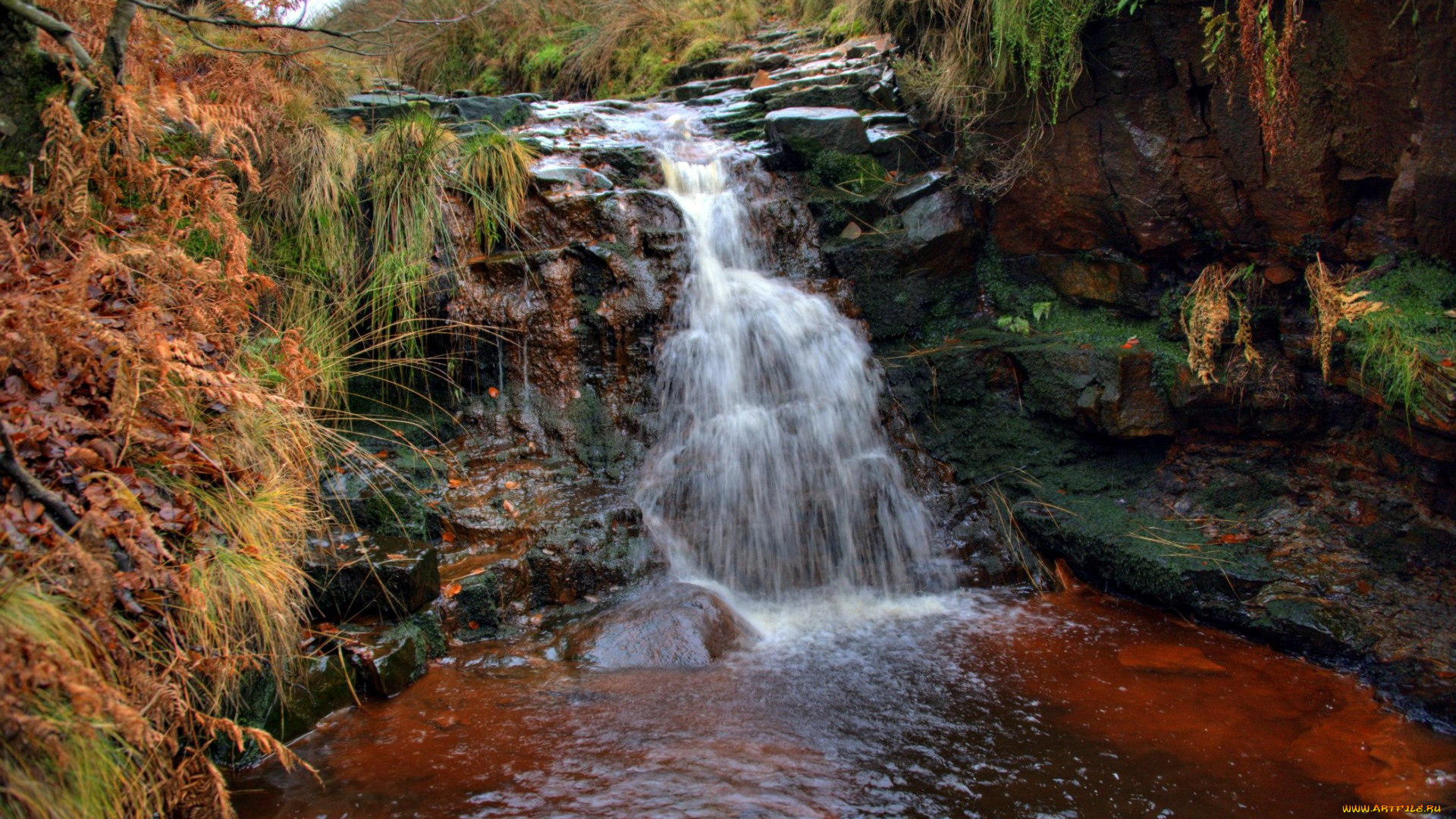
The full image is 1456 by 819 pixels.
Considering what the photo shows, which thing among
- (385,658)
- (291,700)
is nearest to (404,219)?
(385,658)

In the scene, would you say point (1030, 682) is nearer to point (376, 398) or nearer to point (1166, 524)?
point (1166, 524)

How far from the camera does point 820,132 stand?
6.25 metres

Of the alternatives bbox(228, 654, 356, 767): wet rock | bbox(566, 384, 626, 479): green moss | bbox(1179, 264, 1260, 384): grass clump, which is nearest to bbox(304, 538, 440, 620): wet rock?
bbox(228, 654, 356, 767): wet rock

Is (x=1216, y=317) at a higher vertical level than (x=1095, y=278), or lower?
lower

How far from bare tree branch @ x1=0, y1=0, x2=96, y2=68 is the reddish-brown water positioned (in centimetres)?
269

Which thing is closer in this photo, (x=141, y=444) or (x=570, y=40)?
(x=141, y=444)

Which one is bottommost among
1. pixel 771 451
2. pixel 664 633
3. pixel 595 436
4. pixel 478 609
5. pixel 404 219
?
pixel 664 633

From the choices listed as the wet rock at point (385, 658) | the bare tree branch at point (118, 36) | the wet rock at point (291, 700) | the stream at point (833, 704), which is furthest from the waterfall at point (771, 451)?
the bare tree branch at point (118, 36)

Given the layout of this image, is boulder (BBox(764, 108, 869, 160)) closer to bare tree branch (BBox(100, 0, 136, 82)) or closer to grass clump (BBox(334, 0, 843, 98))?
grass clump (BBox(334, 0, 843, 98))

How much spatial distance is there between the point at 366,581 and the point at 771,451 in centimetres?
239

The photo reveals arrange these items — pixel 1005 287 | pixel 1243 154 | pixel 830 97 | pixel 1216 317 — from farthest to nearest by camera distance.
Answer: pixel 830 97 → pixel 1005 287 → pixel 1216 317 → pixel 1243 154

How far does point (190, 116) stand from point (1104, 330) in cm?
515

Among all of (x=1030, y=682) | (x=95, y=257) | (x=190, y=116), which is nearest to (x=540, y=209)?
Answer: (x=190, y=116)

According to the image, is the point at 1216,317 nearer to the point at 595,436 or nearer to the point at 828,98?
the point at 595,436
